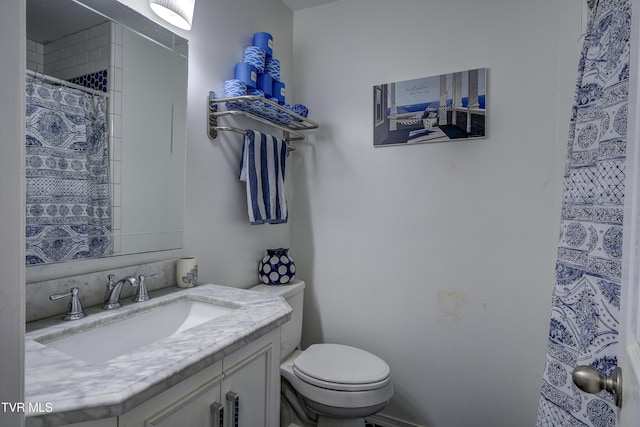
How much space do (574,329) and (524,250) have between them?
2.45ft

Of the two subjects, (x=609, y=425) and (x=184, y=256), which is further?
(x=184, y=256)

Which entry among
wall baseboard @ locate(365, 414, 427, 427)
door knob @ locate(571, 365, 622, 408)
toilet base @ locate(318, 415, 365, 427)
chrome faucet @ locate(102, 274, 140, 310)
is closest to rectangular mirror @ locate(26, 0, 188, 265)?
chrome faucet @ locate(102, 274, 140, 310)

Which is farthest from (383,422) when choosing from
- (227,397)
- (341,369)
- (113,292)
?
(113,292)

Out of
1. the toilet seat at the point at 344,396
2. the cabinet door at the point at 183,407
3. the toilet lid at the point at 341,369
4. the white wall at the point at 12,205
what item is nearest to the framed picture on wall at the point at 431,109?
the toilet lid at the point at 341,369

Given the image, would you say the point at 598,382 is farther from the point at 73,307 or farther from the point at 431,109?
the point at 431,109

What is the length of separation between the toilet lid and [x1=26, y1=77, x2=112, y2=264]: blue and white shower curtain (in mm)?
952

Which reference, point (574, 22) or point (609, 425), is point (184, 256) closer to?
point (609, 425)

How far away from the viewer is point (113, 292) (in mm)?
1021

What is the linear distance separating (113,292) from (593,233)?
1.34m

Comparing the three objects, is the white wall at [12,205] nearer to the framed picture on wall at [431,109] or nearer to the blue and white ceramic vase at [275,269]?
the blue and white ceramic vase at [275,269]

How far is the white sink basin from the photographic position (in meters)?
0.86

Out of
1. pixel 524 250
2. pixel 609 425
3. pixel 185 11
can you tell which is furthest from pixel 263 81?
pixel 609 425

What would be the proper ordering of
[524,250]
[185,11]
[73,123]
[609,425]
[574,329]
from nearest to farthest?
1. [609,425]
2. [574,329]
3. [73,123]
4. [185,11]
5. [524,250]

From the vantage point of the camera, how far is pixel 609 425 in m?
0.74
